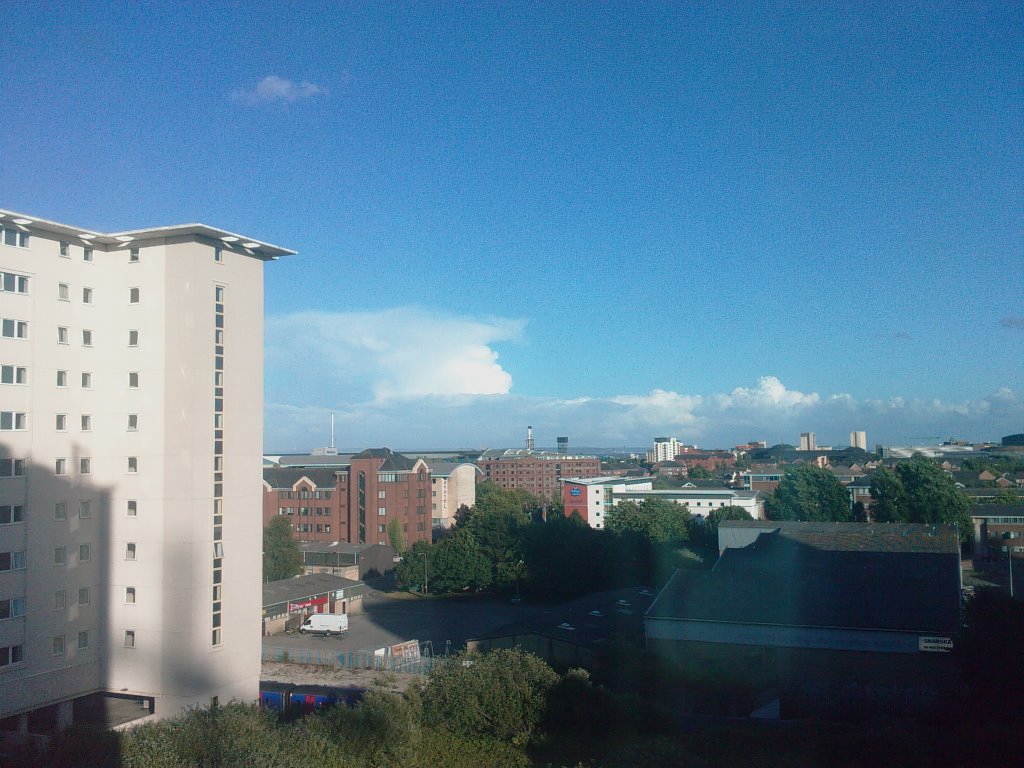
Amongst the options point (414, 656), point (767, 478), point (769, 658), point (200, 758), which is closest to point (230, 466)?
point (200, 758)

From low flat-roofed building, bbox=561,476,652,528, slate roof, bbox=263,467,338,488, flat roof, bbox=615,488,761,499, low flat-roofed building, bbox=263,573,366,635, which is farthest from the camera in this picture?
flat roof, bbox=615,488,761,499

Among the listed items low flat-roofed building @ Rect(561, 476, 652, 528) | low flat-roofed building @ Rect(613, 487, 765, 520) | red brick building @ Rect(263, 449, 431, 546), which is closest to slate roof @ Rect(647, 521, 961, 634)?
red brick building @ Rect(263, 449, 431, 546)

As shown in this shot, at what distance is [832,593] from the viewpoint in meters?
14.9

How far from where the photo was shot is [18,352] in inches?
377

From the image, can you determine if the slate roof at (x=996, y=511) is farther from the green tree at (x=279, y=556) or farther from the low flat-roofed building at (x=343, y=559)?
the green tree at (x=279, y=556)

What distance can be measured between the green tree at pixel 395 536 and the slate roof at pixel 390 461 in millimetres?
1928

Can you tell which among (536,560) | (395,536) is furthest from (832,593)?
(395,536)

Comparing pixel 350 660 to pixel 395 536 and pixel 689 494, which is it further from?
pixel 689 494

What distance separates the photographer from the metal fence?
1560cm

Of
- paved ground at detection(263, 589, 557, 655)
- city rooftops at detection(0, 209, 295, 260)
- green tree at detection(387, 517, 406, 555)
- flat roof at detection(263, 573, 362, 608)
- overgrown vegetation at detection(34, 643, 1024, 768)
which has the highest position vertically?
city rooftops at detection(0, 209, 295, 260)

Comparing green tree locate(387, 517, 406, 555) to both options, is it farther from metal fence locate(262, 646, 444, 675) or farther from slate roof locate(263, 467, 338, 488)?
metal fence locate(262, 646, 444, 675)

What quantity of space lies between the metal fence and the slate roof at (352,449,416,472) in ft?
40.7

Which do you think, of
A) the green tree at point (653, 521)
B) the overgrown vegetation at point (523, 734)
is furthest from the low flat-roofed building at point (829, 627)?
the green tree at point (653, 521)

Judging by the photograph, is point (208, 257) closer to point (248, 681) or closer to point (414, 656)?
point (248, 681)
